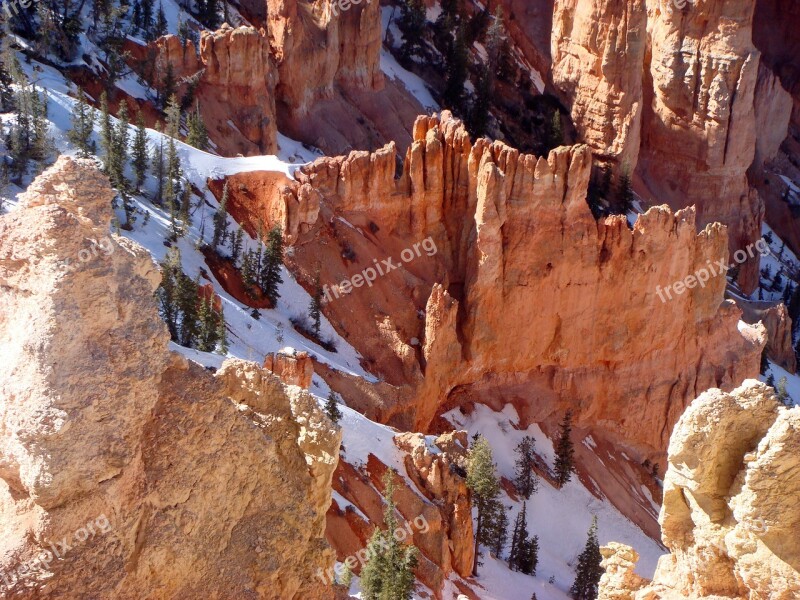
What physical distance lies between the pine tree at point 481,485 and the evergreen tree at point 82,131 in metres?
16.6

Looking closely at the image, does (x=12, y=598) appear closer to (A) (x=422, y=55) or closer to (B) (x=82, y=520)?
(B) (x=82, y=520)

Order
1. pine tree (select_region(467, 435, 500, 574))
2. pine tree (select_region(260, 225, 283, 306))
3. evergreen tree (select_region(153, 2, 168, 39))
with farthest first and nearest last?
evergreen tree (select_region(153, 2, 168, 39)) → pine tree (select_region(260, 225, 283, 306)) → pine tree (select_region(467, 435, 500, 574))

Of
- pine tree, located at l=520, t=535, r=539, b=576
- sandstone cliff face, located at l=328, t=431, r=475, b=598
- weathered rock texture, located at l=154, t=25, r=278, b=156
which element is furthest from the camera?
weathered rock texture, located at l=154, t=25, r=278, b=156

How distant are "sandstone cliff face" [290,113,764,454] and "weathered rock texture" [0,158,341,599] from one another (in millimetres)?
24922

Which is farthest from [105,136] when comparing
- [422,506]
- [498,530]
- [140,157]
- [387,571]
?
[387,571]

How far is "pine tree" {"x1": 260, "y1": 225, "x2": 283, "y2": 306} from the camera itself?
127ft

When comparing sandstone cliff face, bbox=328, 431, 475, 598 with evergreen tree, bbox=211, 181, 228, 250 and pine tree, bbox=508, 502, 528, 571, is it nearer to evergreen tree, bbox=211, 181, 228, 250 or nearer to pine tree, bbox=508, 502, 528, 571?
pine tree, bbox=508, 502, 528, 571

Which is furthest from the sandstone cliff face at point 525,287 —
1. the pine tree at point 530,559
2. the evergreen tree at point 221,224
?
the pine tree at point 530,559

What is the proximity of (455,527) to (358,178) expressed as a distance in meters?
14.3

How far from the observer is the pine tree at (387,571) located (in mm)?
24375

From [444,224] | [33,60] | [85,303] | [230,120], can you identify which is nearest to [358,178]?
[444,224]

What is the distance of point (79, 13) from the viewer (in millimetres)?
54531

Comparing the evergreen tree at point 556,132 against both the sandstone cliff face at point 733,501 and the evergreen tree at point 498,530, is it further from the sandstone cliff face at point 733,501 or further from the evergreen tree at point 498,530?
the sandstone cliff face at point 733,501

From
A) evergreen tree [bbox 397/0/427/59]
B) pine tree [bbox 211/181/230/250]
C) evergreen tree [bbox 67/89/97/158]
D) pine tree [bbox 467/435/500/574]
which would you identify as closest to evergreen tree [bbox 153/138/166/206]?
evergreen tree [bbox 67/89/97/158]
